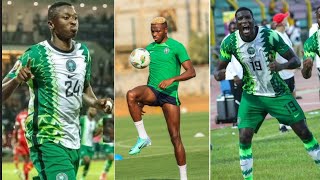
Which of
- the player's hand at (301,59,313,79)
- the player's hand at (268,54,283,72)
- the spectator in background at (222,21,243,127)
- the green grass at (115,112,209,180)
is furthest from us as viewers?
the green grass at (115,112,209,180)

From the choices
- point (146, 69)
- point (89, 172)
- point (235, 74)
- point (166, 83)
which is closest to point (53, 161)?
point (166, 83)

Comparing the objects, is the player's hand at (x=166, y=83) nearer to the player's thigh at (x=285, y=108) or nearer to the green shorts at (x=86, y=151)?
the player's thigh at (x=285, y=108)

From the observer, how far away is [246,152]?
29.3 ft

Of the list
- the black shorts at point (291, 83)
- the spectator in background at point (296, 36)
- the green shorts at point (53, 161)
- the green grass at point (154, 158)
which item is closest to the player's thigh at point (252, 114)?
the black shorts at point (291, 83)

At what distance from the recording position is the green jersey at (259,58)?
8781 mm

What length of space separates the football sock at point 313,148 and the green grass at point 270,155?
0.45m

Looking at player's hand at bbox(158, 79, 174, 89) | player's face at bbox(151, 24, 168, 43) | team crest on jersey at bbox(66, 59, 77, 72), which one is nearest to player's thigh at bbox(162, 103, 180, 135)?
player's hand at bbox(158, 79, 174, 89)

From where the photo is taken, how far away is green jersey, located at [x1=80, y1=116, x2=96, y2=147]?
11484 mm

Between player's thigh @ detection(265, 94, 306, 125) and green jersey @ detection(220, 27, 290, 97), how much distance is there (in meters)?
0.07

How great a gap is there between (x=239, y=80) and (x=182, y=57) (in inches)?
35.8

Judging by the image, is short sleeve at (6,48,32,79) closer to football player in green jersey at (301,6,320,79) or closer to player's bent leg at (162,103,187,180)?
player's bent leg at (162,103,187,180)

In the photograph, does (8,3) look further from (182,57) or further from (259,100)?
(259,100)

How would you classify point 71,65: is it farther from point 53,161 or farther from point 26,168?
point 26,168

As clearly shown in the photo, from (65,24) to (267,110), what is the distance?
106 inches
